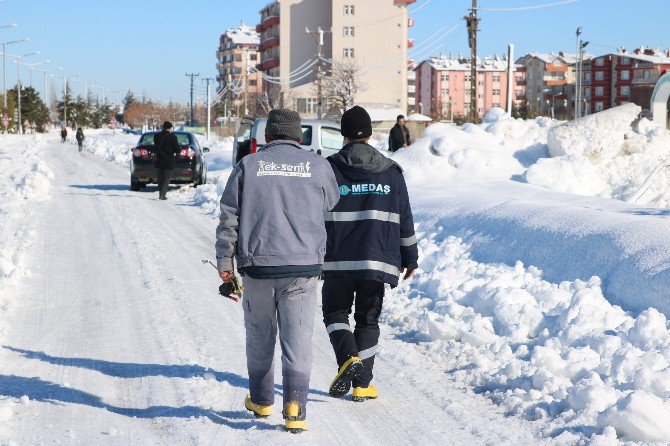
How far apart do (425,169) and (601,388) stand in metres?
14.5

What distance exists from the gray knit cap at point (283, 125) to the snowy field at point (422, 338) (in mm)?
1682

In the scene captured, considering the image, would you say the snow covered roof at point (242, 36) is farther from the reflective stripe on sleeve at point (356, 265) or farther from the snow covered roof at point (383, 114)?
the reflective stripe on sleeve at point (356, 265)

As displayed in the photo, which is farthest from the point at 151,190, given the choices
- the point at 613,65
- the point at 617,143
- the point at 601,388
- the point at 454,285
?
the point at 613,65

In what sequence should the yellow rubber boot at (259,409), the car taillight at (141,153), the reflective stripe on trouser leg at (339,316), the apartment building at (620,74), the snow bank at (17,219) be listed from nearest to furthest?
the yellow rubber boot at (259,409) < the reflective stripe on trouser leg at (339,316) < the snow bank at (17,219) < the car taillight at (141,153) < the apartment building at (620,74)

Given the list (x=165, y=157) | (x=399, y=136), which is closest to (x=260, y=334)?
(x=165, y=157)

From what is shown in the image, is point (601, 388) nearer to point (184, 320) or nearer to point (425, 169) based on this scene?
point (184, 320)

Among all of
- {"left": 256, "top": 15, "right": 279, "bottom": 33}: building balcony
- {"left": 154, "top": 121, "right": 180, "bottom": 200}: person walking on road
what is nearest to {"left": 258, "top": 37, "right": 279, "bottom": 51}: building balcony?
{"left": 256, "top": 15, "right": 279, "bottom": 33}: building balcony

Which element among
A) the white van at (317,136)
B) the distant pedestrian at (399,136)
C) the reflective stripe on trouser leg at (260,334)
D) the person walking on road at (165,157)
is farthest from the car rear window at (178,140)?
the reflective stripe on trouser leg at (260,334)

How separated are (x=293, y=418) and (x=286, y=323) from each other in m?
0.54

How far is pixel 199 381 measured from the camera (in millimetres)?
5867

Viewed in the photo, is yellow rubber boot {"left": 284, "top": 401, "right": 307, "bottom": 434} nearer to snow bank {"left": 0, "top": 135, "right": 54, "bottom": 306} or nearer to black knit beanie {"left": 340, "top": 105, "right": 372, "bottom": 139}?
black knit beanie {"left": 340, "top": 105, "right": 372, "bottom": 139}

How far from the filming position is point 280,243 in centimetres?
469

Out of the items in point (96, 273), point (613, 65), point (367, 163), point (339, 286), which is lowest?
point (96, 273)

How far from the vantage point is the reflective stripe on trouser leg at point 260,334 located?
4777mm
